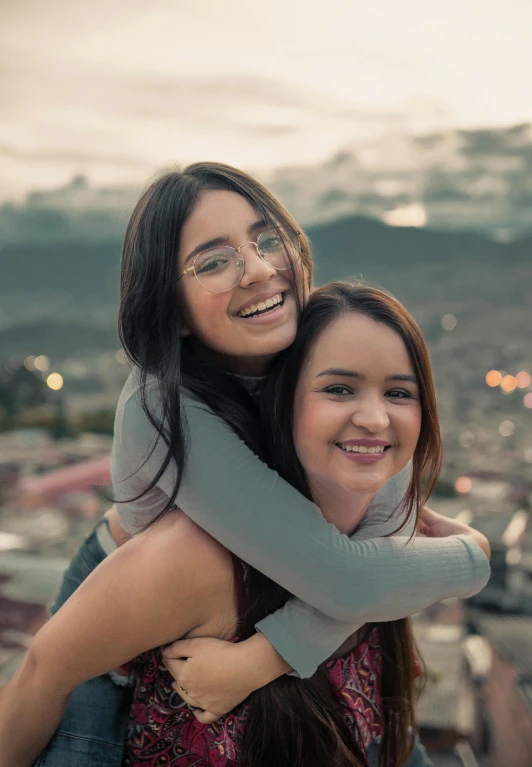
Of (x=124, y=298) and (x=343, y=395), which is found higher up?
(x=124, y=298)

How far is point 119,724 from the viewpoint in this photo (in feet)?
3.68

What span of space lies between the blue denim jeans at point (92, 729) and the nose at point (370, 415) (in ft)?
1.77

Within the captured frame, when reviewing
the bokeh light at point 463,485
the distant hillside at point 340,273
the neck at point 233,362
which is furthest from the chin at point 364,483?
the distant hillside at point 340,273

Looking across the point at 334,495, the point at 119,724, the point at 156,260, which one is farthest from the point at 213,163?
the point at 119,724

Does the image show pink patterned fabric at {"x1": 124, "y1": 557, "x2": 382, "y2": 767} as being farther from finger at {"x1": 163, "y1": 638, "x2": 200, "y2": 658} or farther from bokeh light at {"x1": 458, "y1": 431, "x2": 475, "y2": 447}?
bokeh light at {"x1": 458, "y1": 431, "x2": 475, "y2": 447}

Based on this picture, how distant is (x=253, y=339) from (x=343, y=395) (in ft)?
0.49

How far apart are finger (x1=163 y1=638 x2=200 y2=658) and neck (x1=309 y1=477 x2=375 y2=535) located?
10.3 inches

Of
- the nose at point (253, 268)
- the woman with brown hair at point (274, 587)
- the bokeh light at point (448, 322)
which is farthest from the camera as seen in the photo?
the bokeh light at point (448, 322)

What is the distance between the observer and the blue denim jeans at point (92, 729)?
109cm

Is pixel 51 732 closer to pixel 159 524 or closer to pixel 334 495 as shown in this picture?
pixel 159 524

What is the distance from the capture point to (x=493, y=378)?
36562 millimetres

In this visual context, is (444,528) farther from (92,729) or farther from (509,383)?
(509,383)

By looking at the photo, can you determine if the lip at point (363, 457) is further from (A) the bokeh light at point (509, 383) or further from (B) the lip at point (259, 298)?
(A) the bokeh light at point (509, 383)

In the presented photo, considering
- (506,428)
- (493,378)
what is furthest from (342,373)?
(493,378)
